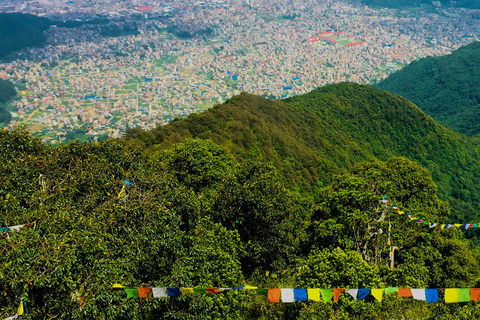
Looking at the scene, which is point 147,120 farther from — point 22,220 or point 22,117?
point 22,220

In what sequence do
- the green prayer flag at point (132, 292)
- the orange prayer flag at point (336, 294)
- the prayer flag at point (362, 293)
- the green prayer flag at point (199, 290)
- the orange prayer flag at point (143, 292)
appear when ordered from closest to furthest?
the green prayer flag at point (132, 292), the orange prayer flag at point (143, 292), the green prayer flag at point (199, 290), the orange prayer flag at point (336, 294), the prayer flag at point (362, 293)

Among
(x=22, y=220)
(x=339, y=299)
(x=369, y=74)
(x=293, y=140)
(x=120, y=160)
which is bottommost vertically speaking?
(x=369, y=74)

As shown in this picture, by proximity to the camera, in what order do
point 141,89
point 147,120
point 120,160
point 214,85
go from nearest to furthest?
point 120,160 < point 147,120 < point 141,89 < point 214,85

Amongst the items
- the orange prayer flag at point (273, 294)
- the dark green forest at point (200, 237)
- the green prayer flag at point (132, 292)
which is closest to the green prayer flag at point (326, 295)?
the dark green forest at point (200, 237)

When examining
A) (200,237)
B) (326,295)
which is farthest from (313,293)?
(200,237)

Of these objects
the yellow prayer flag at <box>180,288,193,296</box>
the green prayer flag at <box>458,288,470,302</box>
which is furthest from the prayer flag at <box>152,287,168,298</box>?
the green prayer flag at <box>458,288,470,302</box>

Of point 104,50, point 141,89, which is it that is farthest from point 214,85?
point 104,50

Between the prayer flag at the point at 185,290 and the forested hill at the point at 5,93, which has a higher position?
the prayer flag at the point at 185,290

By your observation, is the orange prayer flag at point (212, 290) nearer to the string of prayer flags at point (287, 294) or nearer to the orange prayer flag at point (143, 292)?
the orange prayer flag at point (143, 292)
